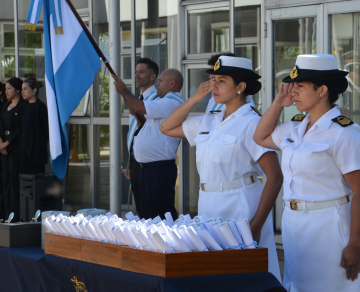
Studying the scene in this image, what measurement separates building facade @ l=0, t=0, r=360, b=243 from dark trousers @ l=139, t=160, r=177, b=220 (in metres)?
0.23

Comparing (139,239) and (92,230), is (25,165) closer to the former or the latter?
(92,230)

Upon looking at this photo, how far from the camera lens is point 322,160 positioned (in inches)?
93.9

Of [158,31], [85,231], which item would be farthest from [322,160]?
[158,31]

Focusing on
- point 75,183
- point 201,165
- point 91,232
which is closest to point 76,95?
point 201,165

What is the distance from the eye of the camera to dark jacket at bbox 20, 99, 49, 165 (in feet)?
21.4

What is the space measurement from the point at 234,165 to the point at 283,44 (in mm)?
2281

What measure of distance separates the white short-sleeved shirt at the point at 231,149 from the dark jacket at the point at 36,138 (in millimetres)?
3974

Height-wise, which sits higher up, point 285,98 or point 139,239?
point 285,98

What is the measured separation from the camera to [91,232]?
8.19 ft

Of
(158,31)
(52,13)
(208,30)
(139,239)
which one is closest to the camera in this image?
(139,239)

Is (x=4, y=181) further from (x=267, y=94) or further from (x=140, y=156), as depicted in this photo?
(x=267, y=94)

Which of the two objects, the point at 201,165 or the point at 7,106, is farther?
the point at 7,106

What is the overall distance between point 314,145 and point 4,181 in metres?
5.13

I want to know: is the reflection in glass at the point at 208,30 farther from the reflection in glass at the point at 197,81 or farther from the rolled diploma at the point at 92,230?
the rolled diploma at the point at 92,230
